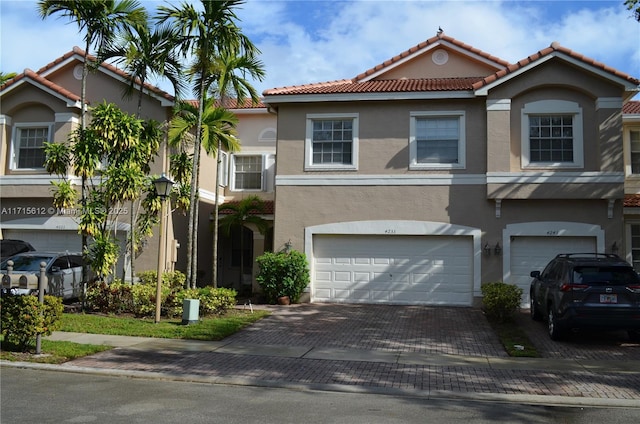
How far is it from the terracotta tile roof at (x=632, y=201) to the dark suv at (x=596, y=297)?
23.2ft

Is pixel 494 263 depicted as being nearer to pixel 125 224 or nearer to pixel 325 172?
pixel 325 172

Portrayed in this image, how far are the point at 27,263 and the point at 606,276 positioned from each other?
14997 millimetres

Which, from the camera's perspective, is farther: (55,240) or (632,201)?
(55,240)

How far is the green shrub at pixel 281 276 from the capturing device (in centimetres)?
1689

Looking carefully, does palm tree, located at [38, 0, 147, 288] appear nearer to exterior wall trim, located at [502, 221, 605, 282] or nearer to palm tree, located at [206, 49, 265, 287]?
palm tree, located at [206, 49, 265, 287]

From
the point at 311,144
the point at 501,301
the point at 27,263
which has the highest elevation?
the point at 311,144

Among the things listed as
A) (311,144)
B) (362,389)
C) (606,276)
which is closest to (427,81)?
(311,144)

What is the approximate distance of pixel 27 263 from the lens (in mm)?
16562

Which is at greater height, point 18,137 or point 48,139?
point 18,137

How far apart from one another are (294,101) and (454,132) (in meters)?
5.01

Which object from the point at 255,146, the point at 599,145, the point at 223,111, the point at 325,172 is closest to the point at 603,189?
the point at 599,145

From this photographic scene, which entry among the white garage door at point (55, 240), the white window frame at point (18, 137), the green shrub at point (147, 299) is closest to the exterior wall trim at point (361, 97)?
the green shrub at point (147, 299)

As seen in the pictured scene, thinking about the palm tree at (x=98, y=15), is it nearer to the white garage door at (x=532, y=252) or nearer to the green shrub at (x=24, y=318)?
the green shrub at (x=24, y=318)

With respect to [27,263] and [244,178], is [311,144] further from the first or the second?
[27,263]
